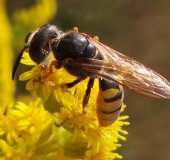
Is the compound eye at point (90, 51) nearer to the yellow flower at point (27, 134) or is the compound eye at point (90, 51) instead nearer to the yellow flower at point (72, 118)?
the yellow flower at point (72, 118)

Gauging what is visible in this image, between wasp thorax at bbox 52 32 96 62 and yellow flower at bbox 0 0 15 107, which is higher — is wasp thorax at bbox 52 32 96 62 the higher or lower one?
the lower one

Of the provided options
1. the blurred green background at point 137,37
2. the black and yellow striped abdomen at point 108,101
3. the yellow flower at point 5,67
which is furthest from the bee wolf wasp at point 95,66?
the blurred green background at point 137,37

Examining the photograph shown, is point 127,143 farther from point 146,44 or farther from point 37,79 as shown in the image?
point 37,79

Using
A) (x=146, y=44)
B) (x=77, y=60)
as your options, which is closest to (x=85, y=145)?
(x=77, y=60)

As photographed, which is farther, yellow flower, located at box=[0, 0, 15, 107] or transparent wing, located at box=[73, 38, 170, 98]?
yellow flower, located at box=[0, 0, 15, 107]

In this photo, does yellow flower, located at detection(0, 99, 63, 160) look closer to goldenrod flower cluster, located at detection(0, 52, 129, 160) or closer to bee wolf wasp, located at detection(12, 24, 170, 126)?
goldenrod flower cluster, located at detection(0, 52, 129, 160)

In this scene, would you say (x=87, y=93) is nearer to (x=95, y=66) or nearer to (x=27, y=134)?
(x=95, y=66)

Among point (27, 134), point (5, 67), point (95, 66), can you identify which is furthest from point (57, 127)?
point (5, 67)

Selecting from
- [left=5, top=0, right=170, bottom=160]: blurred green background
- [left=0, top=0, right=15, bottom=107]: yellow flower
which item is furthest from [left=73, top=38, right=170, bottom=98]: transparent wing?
[left=5, top=0, right=170, bottom=160]: blurred green background
